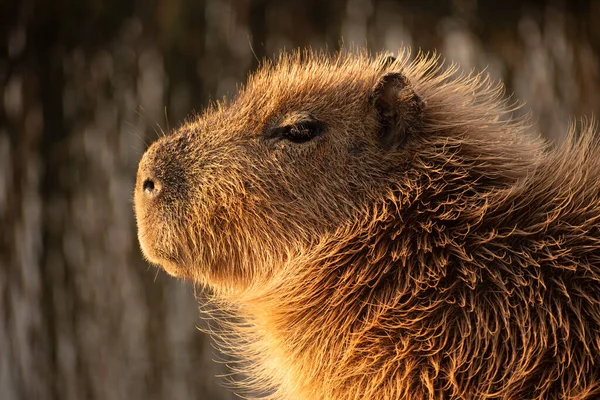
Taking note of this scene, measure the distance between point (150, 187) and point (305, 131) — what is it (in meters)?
0.63

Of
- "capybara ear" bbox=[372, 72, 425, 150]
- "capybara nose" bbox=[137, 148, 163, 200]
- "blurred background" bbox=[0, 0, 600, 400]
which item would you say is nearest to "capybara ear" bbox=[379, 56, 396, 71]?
"capybara ear" bbox=[372, 72, 425, 150]

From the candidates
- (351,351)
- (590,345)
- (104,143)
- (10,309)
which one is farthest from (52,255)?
(590,345)

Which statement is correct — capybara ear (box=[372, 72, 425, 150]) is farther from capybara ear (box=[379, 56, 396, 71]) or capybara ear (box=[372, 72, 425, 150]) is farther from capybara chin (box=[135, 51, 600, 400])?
capybara ear (box=[379, 56, 396, 71])

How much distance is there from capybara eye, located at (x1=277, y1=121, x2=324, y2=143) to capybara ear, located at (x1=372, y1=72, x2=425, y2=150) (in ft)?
0.73

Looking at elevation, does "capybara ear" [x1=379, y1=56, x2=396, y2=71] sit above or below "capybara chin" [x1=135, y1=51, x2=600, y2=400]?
above

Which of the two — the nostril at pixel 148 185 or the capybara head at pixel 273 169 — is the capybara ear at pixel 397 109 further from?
the nostril at pixel 148 185

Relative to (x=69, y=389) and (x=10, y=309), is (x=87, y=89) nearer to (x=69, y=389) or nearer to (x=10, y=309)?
(x=10, y=309)

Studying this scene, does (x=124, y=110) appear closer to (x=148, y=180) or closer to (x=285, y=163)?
(x=148, y=180)

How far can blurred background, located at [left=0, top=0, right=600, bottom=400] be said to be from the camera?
545 centimetres

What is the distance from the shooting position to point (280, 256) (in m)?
2.76

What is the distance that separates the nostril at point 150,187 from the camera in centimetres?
285

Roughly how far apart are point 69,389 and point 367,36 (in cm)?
364

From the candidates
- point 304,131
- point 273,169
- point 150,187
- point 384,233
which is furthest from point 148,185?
point 384,233

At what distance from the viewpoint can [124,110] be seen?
Result: 5906 millimetres
